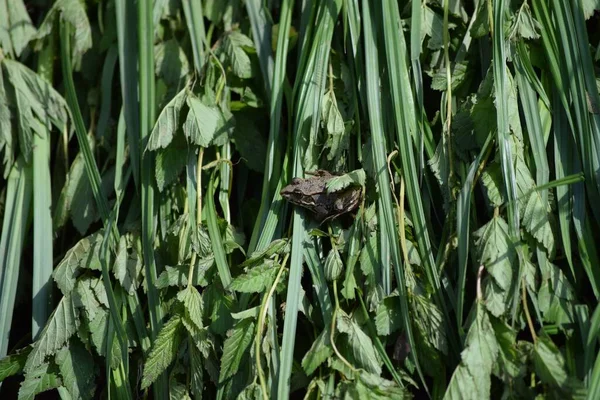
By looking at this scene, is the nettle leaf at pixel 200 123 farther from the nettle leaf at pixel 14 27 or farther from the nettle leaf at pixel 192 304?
the nettle leaf at pixel 14 27

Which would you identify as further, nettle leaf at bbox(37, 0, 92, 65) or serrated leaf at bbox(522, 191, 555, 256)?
nettle leaf at bbox(37, 0, 92, 65)

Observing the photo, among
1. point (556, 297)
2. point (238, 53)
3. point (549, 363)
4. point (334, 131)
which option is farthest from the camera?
point (238, 53)

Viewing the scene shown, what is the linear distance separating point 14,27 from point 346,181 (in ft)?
3.76

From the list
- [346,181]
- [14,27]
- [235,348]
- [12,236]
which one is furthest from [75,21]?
[235,348]

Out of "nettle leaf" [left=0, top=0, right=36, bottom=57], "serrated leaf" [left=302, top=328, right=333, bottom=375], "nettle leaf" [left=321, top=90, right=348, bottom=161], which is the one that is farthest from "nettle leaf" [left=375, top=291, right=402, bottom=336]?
"nettle leaf" [left=0, top=0, right=36, bottom=57]

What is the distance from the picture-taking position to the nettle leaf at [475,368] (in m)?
1.30

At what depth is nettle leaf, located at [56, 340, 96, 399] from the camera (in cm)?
162

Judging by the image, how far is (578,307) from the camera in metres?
1.35

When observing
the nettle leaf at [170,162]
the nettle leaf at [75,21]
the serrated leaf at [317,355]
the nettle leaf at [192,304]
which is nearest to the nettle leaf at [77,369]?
the nettle leaf at [192,304]

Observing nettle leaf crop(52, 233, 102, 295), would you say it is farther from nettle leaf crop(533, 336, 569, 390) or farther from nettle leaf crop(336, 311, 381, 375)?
nettle leaf crop(533, 336, 569, 390)

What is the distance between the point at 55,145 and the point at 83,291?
0.59m

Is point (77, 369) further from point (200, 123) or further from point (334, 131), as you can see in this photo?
point (334, 131)

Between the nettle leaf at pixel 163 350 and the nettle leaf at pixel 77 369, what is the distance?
22 centimetres

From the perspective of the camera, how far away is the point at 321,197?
155cm
